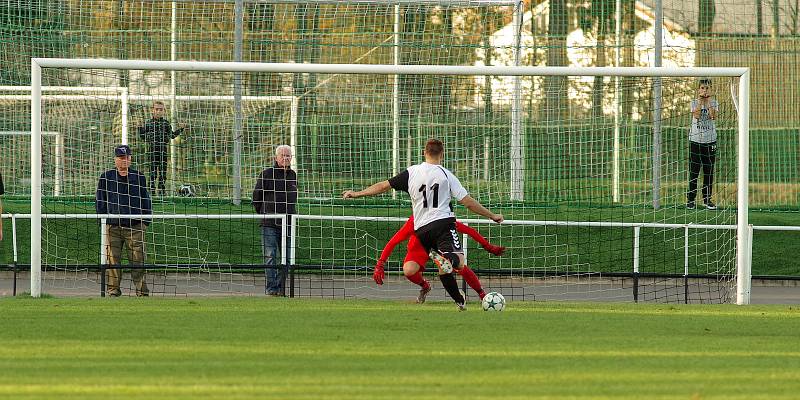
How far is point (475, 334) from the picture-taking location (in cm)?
1051

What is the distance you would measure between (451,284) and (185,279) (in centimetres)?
544

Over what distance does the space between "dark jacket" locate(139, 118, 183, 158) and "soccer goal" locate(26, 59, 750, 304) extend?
1.16 feet

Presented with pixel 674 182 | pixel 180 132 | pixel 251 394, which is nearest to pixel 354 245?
pixel 180 132

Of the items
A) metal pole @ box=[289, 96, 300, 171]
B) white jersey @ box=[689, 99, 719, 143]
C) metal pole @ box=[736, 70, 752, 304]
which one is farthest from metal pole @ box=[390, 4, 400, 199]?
metal pole @ box=[736, 70, 752, 304]

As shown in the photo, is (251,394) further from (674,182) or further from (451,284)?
(674,182)

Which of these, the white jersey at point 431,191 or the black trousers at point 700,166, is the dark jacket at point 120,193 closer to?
the white jersey at point 431,191

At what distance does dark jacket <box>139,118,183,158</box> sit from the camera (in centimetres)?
1691

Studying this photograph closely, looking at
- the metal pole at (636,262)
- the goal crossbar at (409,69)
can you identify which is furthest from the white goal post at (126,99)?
the metal pole at (636,262)

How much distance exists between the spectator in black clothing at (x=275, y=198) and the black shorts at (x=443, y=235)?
128 inches

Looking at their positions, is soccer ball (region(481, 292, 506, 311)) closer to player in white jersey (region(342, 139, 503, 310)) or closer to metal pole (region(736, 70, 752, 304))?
player in white jersey (region(342, 139, 503, 310))

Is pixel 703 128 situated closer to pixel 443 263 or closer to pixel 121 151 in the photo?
pixel 443 263

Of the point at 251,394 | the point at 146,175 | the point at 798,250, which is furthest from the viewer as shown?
the point at 798,250

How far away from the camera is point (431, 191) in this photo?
1344 cm

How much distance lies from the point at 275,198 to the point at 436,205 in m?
3.80
